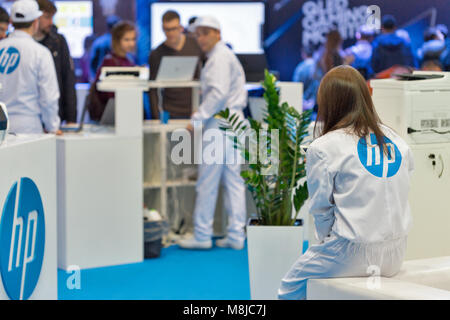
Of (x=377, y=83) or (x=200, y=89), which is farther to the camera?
(x=200, y=89)

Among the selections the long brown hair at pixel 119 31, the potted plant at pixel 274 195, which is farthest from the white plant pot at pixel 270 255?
the long brown hair at pixel 119 31

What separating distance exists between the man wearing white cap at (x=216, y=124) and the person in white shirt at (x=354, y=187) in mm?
2330

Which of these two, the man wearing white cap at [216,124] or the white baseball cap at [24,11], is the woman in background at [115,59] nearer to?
the man wearing white cap at [216,124]

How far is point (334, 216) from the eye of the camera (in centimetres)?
282

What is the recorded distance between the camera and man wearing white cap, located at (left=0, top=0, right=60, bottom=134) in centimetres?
438

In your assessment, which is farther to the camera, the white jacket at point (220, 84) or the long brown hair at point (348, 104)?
the white jacket at point (220, 84)

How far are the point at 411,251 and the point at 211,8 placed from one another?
7.32 metres

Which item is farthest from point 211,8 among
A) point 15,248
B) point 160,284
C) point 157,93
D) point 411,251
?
point 15,248

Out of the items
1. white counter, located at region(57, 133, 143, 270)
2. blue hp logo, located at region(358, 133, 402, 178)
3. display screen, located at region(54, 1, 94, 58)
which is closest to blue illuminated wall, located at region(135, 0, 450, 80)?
display screen, located at region(54, 1, 94, 58)

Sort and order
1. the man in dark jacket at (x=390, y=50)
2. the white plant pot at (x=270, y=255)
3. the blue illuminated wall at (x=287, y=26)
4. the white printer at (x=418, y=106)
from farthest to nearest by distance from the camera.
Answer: the blue illuminated wall at (x=287, y=26)
the man in dark jacket at (x=390, y=50)
the white plant pot at (x=270, y=255)
the white printer at (x=418, y=106)

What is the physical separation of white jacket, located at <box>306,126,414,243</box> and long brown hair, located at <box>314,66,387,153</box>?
4 cm

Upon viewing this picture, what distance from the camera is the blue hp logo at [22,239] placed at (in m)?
2.82

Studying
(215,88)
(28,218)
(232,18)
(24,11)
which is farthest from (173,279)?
(232,18)
